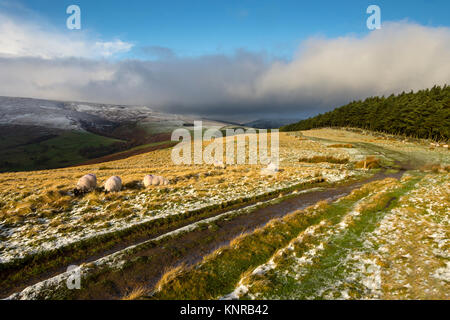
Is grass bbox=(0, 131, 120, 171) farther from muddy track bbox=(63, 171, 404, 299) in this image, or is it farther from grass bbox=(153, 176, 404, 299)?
grass bbox=(153, 176, 404, 299)

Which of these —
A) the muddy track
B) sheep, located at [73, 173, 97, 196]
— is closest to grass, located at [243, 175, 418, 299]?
the muddy track

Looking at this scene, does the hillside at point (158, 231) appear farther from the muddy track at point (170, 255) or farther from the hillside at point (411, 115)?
the hillside at point (411, 115)

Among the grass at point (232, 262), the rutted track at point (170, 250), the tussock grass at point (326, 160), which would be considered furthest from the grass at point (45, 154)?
the grass at point (232, 262)

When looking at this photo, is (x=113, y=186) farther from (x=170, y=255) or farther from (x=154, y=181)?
(x=170, y=255)

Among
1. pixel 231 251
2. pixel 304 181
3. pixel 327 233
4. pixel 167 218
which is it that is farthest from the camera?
pixel 304 181

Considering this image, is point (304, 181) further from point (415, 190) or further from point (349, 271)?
point (349, 271)
